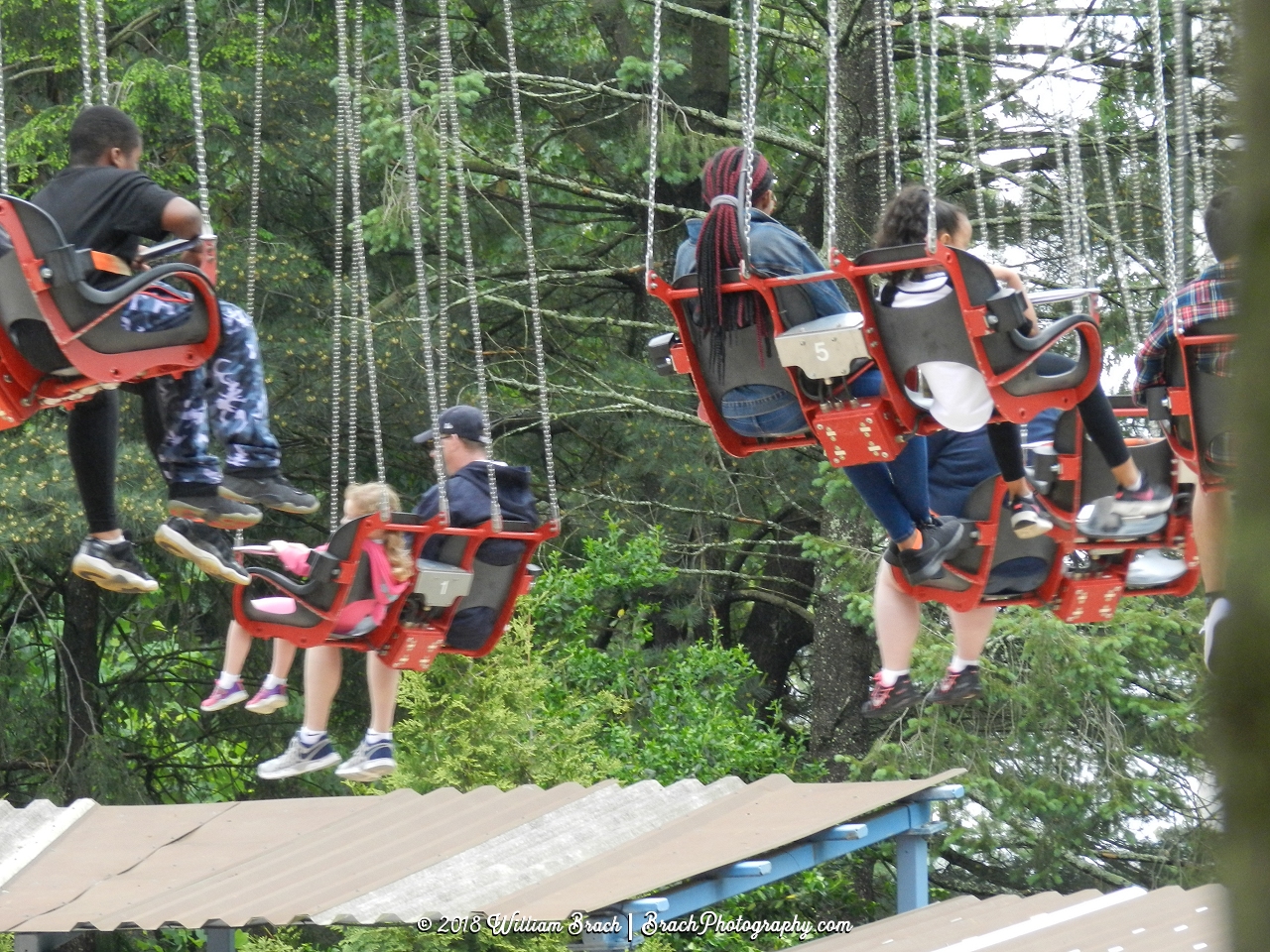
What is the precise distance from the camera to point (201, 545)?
582cm

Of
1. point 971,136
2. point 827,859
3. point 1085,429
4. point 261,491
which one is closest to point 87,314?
point 261,491

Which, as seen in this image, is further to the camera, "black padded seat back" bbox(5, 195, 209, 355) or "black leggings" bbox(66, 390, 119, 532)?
"black leggings" bbox(66, 390, 119, 532)

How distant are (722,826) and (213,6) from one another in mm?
9336

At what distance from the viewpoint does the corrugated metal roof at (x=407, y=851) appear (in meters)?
8.87

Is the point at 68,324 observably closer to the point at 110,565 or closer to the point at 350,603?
the point at 110,565

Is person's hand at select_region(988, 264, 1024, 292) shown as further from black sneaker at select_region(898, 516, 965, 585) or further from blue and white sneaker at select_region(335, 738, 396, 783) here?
blue and white sneaker at select_region(335, 738, 396, 783)

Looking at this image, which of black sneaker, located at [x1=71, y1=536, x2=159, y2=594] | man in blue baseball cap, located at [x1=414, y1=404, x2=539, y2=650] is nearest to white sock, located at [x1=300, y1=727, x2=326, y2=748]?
man in blue baseball cap, located at [x1=414, y1=404, x2=539, y2=650]

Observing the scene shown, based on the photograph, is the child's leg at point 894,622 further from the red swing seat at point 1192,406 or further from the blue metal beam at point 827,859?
the blue metal beam at point 827,859

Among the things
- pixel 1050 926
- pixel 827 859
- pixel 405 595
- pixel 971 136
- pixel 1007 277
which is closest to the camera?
pixel 1007 277

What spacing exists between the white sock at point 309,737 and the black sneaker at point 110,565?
4.51ft

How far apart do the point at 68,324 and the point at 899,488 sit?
279cm

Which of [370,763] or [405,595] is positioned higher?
[405,595]

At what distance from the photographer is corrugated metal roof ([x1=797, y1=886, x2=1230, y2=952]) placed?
26.8 feet

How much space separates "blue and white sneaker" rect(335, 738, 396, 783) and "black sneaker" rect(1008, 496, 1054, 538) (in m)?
2.46
